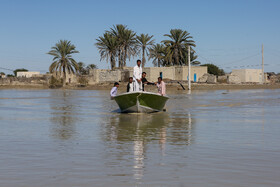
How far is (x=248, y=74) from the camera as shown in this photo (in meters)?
87.6

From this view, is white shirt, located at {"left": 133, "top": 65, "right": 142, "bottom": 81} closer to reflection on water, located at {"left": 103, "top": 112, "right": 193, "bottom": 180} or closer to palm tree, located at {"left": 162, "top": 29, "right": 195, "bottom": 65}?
reflection on water, located at {"left": 103, "top": 112, "right": 193, "bottom": 180}

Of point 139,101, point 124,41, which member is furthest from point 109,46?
point 139,101

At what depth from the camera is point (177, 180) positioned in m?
5.73

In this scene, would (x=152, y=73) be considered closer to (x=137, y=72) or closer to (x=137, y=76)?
(x=137, y=76)

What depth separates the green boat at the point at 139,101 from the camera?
17.5 metres

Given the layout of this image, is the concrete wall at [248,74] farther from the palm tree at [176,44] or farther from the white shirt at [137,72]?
the white shirt at [137,72]

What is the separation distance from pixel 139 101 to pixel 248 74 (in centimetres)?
7349

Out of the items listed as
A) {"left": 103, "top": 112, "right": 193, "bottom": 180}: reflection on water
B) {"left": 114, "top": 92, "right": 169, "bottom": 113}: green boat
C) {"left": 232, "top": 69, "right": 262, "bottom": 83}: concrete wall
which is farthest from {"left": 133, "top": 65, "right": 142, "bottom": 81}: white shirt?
{"left": 232, "top": 69, "right": 262, "bottom": 83}: concrete wall

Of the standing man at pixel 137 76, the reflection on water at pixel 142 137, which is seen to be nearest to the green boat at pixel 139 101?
the standing man at pixel 137 76

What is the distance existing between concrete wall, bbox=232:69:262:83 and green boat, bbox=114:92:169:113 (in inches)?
2809

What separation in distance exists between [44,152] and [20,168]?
154 cm

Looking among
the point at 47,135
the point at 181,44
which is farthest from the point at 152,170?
the point at 181,44

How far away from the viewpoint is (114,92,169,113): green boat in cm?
1752

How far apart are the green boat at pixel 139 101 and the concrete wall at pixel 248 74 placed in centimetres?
7135
